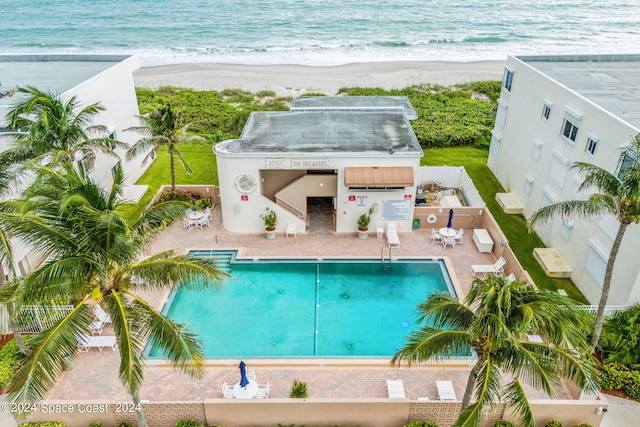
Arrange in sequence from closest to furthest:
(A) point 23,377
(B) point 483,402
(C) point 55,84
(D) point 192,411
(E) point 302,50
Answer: (A) point 23,377 < (B) point 483,402 < (D) point 192,411 < (C) point 55,84 < (E) point 302,50

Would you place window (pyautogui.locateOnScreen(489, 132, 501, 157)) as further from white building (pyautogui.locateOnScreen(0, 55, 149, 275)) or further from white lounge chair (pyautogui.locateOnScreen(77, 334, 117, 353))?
white lounge chair (pyautogui.locateOnScreen(77, 334, 117, 353))

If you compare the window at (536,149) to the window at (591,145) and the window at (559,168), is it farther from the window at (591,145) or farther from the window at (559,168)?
the window at (591,145)

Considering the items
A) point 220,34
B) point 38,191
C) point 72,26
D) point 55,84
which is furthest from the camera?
point 72,26

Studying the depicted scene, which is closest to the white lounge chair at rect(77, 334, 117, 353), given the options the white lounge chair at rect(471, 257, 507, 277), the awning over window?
the awning over window

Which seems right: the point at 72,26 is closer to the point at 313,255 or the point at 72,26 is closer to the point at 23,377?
the point at 313,255

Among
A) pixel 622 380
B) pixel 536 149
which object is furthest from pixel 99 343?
pixel 536 149

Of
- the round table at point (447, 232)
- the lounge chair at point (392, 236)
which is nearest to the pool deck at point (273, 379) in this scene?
the lounge chair at point (392, 236)

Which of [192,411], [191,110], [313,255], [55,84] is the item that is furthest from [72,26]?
[192,411]
